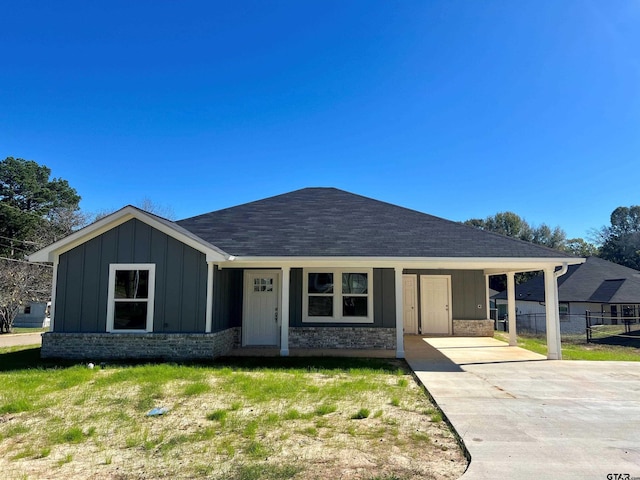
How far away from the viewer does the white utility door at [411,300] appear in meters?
14.7

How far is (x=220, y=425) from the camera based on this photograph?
4.94m

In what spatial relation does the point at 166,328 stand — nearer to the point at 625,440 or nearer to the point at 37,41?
the point at 625,440

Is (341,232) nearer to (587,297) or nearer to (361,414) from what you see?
(361,414)

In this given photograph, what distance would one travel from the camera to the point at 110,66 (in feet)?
42.1

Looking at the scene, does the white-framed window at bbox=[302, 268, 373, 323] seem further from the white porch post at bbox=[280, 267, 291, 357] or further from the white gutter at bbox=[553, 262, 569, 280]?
the white gutter at bbox=[553, 262, 569, 280]

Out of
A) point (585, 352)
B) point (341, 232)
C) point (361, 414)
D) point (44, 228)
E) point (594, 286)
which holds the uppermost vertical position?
point (44, 228)

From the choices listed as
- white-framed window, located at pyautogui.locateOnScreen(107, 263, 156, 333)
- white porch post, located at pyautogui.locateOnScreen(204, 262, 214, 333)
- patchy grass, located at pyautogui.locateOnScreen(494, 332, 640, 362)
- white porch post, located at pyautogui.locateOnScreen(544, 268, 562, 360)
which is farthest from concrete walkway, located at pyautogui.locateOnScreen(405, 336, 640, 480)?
white-framed window, located at pyautogui.locateOnScreen(107, 263, 156, 333)

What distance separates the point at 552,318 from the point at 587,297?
16827 mm

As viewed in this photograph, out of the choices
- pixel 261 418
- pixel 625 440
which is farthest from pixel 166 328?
pixel 625 440

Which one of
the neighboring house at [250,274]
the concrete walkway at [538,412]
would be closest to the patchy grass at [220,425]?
the concrete walkway at [538,412]

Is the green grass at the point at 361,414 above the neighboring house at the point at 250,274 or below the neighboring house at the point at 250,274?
below

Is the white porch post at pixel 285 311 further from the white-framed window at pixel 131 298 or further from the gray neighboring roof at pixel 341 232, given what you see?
the white-framed window at pixel 131 298

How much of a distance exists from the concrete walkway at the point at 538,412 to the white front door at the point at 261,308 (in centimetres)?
400

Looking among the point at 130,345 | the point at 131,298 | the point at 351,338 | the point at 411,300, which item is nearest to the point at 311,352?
the point at 351,338
